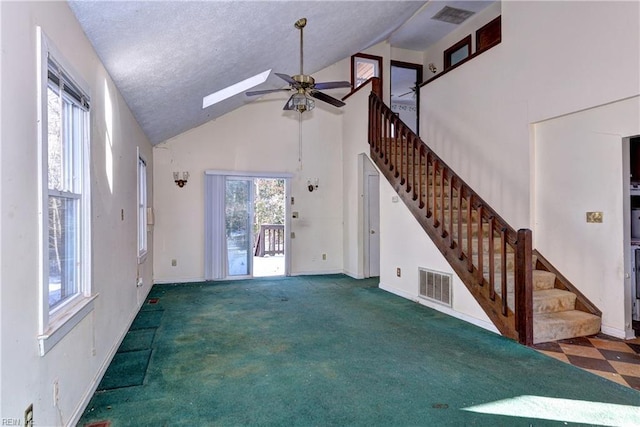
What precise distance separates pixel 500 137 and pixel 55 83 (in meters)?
4.92

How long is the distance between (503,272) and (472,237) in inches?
41.6

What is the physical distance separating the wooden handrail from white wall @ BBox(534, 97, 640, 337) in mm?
622

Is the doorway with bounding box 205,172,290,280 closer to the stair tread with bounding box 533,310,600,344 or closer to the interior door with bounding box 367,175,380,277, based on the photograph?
the interior door with bounding box 367,175,380,277

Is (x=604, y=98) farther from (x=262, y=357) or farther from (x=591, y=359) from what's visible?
(x=262, y=357)

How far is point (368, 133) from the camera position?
6.21 meters

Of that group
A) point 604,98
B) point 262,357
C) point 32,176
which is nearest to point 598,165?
point 604,98

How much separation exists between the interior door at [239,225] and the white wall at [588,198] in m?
4.87

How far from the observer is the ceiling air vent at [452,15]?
20.2 feet

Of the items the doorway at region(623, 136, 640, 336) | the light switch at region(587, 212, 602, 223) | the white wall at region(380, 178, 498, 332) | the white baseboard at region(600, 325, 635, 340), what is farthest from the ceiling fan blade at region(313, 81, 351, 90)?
the white baseboard at region(600, 325, 635, 340)

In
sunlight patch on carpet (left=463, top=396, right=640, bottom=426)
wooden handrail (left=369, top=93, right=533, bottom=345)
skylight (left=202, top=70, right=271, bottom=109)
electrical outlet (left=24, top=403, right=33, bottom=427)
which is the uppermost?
skylight (left=202, top=70, right=271, bottom=109)

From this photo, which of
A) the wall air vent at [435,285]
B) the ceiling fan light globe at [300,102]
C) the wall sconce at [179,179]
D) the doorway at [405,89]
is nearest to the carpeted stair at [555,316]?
the wall air vent at [435,285]

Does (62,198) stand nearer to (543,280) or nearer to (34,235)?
(34,235)

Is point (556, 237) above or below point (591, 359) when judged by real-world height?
above

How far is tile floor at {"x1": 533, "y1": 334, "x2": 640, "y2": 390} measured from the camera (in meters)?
2.69
